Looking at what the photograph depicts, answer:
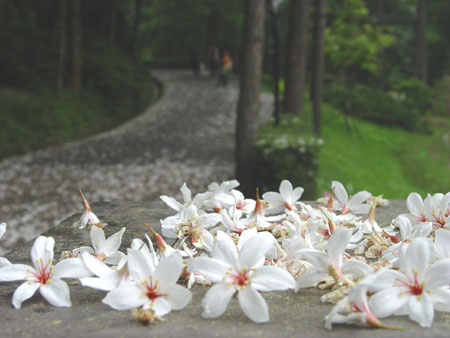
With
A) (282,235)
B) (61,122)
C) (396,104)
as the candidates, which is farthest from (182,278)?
(396,104)

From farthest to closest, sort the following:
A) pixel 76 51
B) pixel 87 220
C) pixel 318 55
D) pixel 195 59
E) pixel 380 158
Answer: pixel 195 59 < pixel 76 51 < pixel 380 158 < pixel 318 55 < pixel 87 220

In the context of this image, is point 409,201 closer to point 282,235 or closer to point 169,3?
point 282,235

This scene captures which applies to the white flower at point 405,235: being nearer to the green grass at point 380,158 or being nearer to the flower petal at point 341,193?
the flower petal at point 341,193

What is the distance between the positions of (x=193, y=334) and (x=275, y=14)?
9.98m

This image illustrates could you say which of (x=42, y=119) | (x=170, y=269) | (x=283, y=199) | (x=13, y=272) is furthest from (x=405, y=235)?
(x=42, y=119)

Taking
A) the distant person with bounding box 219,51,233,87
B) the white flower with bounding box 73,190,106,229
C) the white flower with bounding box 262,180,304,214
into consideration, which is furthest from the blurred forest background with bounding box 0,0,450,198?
the white flower with bounding box 73,190,106,229

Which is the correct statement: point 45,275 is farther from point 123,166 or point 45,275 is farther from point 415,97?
point 415,97

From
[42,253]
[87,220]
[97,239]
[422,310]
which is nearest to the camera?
[422,310]

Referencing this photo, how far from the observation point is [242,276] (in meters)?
1.18

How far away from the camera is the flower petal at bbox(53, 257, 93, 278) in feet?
4.36

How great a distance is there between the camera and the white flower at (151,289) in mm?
1177

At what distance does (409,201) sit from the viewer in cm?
181

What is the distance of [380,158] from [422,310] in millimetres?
13278

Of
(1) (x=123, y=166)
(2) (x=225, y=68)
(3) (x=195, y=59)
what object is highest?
(3) (x=195, y=59)
